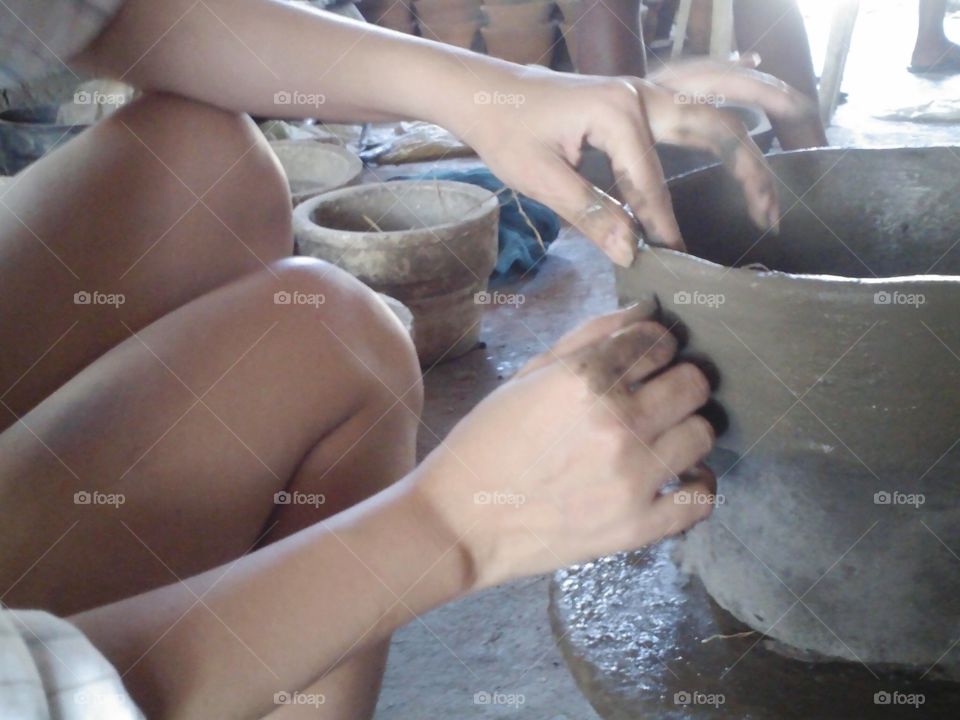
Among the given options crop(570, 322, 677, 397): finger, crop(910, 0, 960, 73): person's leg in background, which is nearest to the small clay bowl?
crop(910, 0, 960, 73): person's leg in background

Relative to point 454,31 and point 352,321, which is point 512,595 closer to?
point 352,321

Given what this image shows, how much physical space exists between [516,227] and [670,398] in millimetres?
1743

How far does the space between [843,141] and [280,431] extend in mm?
2592

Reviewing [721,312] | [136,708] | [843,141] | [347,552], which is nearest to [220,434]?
[347,552]

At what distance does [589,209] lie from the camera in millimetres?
701

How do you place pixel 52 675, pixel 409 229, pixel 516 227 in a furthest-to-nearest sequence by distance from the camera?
pixel 516 227 < pixel 409 229 < pixel 52 675

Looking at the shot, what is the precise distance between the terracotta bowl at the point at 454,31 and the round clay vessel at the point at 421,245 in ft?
7.24

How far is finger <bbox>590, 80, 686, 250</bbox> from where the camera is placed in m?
0.69

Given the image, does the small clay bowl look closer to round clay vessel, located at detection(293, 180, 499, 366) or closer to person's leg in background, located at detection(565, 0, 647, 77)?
person's leg in background, located at detection(565, 0, 647, 77)

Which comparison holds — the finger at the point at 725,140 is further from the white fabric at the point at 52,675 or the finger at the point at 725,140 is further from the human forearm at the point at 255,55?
the white fabric at the point at 52,675

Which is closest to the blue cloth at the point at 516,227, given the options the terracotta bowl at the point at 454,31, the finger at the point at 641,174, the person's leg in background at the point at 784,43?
the person's leg in background at the point at 784,43

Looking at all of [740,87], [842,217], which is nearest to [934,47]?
[842,217]

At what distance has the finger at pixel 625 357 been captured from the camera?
0.59 m

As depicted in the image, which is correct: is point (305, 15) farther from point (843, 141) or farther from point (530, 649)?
point (843, 141)
